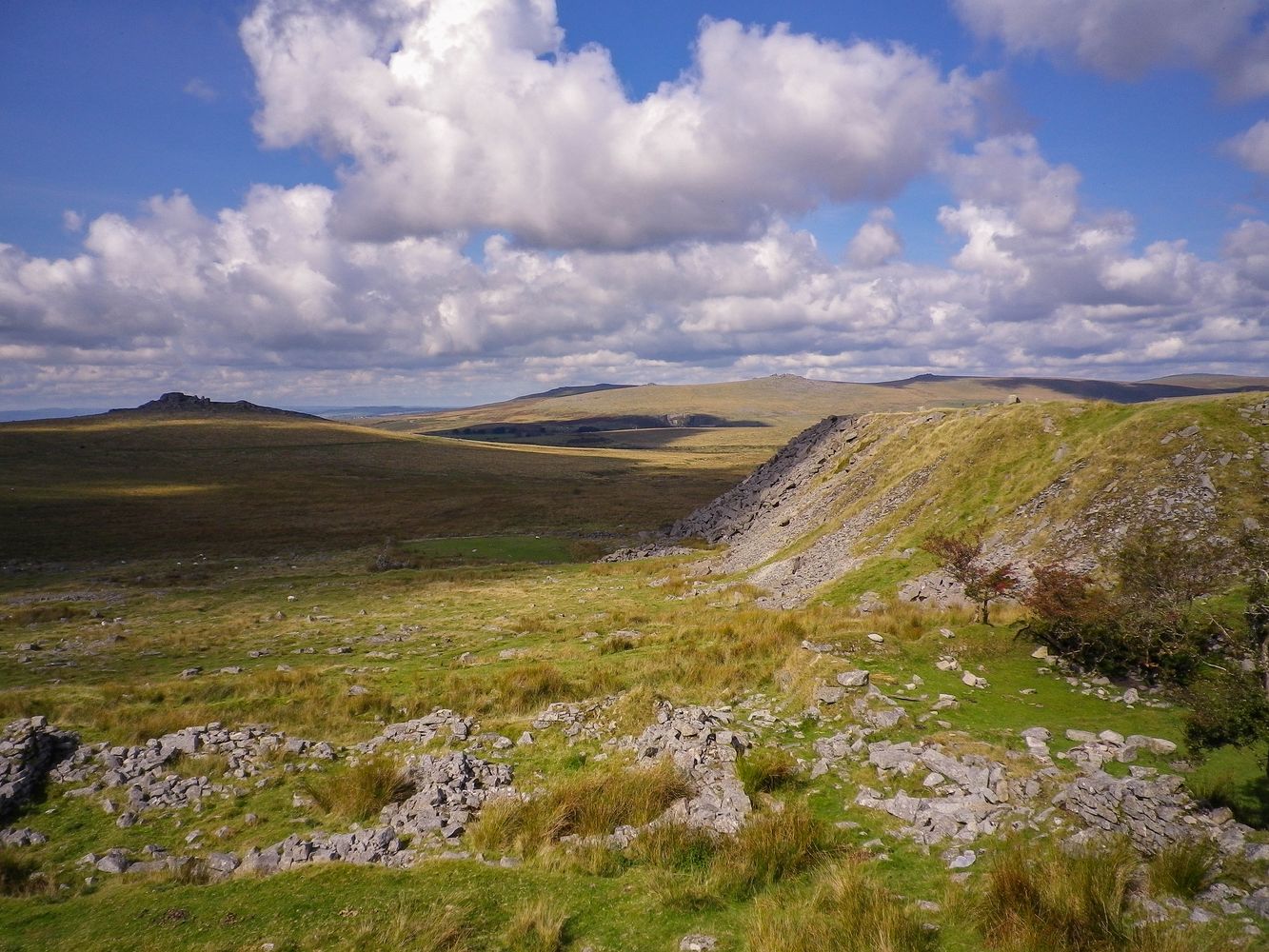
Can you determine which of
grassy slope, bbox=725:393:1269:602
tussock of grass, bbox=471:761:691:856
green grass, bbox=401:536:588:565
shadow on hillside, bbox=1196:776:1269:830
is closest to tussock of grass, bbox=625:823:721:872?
tussock of grass, bbox=471:761:691:856

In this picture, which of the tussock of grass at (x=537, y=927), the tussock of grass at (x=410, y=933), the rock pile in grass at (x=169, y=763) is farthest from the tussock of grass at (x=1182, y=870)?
the rock pile in grass at (x=169, y=763)

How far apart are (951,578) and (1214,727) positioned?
43.5 feet

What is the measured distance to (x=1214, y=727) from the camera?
29.9 feet

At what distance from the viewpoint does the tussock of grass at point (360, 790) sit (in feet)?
36.9

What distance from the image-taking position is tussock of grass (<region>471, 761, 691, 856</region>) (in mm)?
10031

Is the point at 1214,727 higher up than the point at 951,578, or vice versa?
the point at 1214,727

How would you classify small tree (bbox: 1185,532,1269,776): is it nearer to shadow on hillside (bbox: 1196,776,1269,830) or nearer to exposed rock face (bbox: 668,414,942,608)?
shadow on hillside (bbox: 1196,776,1269,830)

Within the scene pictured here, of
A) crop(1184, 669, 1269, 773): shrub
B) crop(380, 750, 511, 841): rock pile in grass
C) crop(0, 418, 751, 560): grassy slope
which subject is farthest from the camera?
crop(0, 418, 751, 560): grassy slope

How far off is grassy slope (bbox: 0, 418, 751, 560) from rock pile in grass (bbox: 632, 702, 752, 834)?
52.9 metres

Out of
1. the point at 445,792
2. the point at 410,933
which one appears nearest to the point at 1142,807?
the point at 410,933

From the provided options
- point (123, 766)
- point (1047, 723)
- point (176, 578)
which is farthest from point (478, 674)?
point (176, 578)

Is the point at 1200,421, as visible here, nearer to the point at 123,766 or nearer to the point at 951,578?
the point at 951,578

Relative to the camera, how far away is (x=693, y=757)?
11852 mm

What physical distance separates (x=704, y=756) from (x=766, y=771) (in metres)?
1.24
